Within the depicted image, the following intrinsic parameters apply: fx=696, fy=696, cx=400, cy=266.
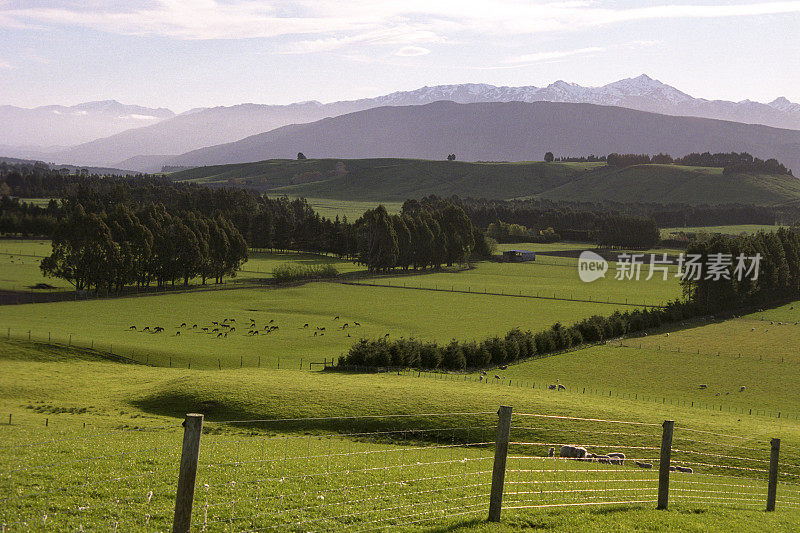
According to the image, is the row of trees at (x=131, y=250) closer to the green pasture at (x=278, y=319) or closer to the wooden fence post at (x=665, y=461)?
the green pasture at (x=278, y=319)

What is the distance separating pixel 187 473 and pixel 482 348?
65789 mm

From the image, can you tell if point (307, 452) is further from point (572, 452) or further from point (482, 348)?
point (482, 348)

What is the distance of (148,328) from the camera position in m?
88.9

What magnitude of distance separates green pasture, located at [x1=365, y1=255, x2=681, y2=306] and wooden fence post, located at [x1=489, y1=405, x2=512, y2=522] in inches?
3835

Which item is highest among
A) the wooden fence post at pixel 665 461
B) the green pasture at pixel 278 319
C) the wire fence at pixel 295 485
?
the wooden fence post at pixel 665 461

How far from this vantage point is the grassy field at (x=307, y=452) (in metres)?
16.4

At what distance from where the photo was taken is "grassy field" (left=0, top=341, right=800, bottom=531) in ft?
53.8

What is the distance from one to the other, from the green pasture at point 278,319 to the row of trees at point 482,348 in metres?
7.54

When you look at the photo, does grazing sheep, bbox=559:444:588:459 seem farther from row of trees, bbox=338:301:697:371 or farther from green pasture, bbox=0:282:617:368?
green pasture, bbox=0:282:617:368

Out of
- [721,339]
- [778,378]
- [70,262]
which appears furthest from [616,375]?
[70,262]

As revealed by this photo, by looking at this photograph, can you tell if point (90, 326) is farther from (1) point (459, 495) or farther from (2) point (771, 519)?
(2) point (771, 519)

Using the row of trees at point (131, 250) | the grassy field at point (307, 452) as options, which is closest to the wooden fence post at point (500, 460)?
the grassy field at point (307, 452)

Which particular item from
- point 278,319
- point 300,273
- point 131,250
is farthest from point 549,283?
point 131,250

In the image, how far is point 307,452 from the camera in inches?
1109
